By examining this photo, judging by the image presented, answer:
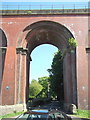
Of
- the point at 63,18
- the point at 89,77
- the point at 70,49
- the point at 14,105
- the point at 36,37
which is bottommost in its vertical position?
the point at 14,105

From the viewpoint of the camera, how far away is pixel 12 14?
65.4ft

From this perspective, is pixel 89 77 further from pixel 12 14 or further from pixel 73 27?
pixel 12 14

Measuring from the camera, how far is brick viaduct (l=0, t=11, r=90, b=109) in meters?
18.0

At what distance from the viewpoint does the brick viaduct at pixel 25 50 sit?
59.0 feet

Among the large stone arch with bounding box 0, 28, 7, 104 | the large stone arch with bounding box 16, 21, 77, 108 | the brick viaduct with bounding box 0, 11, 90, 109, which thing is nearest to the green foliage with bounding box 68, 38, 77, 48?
the brick viaduct with bounding box 0, 11, 90, 109

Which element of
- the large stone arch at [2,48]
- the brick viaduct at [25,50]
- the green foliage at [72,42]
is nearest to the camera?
the brick viaduct at [25,50]

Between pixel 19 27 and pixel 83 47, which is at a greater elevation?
pixel 19 27

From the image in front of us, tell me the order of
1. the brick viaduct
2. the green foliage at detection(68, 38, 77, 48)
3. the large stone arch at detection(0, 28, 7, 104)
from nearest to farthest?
1. the brick viaduct
2. the green foliage at detection(68, 38, 77, 48)
3. the large stone arch at detection(0, 28, 7, 104)

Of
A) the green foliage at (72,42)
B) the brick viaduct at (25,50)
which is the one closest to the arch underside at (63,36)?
the brick viaduct at (25,50)

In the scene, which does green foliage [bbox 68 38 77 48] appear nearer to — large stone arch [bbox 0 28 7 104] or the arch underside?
the arch underside

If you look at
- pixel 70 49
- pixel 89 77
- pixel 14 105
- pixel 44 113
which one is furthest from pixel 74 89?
pixel 44 113

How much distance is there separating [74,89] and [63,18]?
25.1 ft

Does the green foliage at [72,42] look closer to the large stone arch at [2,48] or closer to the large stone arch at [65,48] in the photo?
the large stone arch at [65,48]

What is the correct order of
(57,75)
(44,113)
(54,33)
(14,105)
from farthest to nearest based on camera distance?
(57,75)
(54,33)
(14,105)
(44,113)
